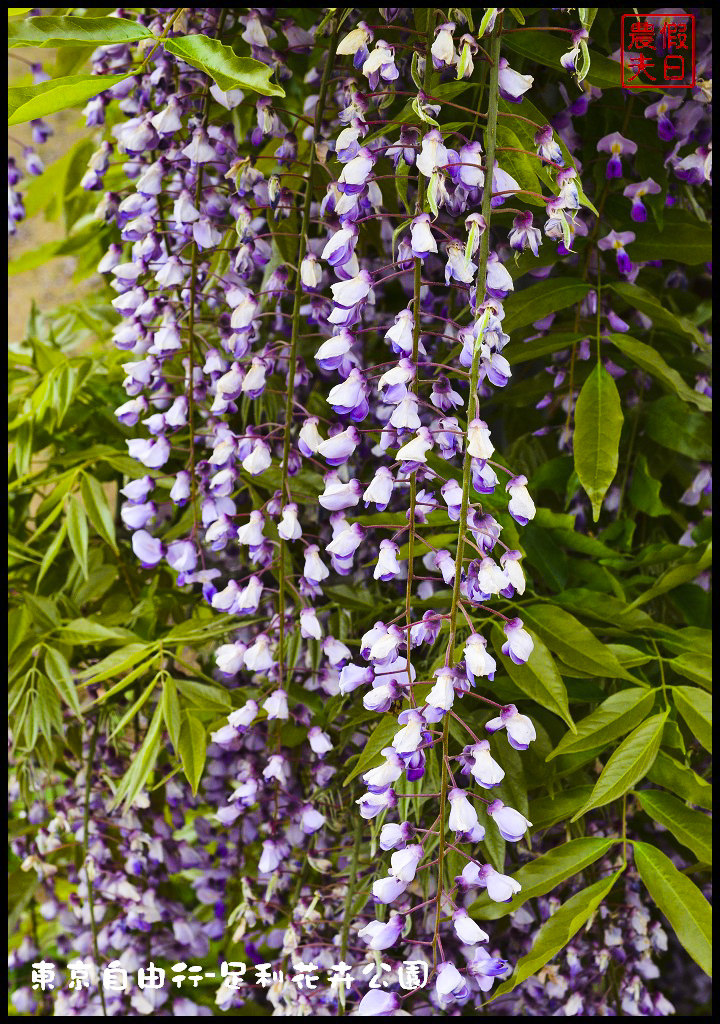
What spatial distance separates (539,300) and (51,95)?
0.43 meters

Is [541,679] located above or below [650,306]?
below

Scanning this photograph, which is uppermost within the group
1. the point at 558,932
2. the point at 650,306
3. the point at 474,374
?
the point at 650,306

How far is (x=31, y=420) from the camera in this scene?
107 cm

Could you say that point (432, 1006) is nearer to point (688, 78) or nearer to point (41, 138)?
point (688, 78)

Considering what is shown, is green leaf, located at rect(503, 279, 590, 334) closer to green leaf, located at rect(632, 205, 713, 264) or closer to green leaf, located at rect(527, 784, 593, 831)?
green leaf, located at rect(632, 205, 713, 264)

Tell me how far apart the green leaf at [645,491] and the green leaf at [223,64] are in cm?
53

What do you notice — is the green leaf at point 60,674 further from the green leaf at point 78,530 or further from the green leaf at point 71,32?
the green leaf at point 71,32

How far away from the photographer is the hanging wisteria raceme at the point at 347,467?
0.61 m

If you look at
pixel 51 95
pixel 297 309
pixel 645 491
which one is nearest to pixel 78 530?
pixel 297 309

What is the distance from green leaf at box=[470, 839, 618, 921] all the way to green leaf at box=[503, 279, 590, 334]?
43cm

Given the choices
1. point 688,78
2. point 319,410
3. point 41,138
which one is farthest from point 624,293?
point 41,138

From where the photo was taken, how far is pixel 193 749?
0.84 metres

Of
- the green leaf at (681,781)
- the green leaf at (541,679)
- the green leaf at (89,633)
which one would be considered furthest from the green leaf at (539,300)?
the green leaf at (89,633)

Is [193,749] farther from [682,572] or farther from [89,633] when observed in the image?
[682,572]
